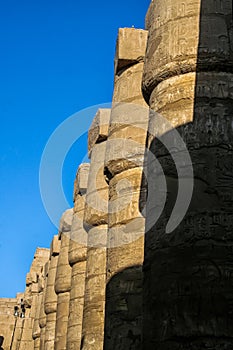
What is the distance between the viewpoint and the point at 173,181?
16.9 ft

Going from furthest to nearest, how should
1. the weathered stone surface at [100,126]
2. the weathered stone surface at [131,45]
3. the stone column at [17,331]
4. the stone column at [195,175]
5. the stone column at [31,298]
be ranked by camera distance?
the stone column at [17,331]
the stone column at [31,298]
the weathered stone surface at [100,126]
the weathered stone surface at [131,45]
the stone column at [195,175]

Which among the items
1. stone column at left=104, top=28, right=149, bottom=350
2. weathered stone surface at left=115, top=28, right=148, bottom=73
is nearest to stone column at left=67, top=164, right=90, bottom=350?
stone column at left=104, top=28, right=149, bottom=350

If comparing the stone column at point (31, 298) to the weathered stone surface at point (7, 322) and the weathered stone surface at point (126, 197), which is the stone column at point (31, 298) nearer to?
the weathered stone surface at point (7, 322)

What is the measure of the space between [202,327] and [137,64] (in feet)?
16.6

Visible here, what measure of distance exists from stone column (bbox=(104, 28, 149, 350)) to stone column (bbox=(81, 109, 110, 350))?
1.74 metres

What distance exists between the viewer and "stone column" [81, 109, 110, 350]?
31.1 feet

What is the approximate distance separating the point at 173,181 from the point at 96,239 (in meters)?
5.41

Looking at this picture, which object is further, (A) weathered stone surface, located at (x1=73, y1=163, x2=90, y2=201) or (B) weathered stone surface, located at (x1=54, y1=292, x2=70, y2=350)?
(B) weathered stone surface, located at (x1=54, y1=292, x2=70, y2=350)

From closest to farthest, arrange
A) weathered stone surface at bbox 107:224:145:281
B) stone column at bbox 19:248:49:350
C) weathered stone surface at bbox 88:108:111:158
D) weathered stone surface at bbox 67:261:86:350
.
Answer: weathered stone surface at bbox 107:224:145:281
weathered stone surface at bbox 88:108:111:158
weathered stone surface at bbox 67:261:86:350
stone column at bbox 19:248:49:350

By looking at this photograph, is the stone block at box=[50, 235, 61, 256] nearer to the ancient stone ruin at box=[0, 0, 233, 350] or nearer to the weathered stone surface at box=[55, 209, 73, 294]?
the weathered stone surface at box=[55, 209, 73, 294]

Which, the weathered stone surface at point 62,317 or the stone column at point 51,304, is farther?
the stone column at point 51,304

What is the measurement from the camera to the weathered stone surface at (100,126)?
10.6m

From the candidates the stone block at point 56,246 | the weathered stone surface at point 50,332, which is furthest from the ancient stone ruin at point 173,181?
the stone block at point 56,246

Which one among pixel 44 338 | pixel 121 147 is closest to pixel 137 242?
pixel 121 147
